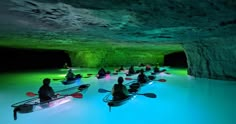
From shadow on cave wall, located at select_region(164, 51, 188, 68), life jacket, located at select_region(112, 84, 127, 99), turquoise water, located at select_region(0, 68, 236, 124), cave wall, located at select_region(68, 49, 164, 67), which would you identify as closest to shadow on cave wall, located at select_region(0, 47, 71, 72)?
cave wall, located at select_region(68, 49, 164, 67)

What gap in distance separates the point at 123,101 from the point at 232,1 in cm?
362

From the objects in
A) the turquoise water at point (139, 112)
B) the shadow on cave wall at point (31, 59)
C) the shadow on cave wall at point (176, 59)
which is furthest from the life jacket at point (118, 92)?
the shadow on cave wall at point (176, 59)

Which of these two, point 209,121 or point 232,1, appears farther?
point 209,121

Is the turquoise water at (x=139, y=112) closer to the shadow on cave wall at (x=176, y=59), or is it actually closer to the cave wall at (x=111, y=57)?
the cave wall at (x=111, y=57)

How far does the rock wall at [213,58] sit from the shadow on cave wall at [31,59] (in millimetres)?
15755

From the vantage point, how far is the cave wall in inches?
861

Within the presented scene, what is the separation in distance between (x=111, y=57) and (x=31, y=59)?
33.0ft

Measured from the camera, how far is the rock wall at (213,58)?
418 inches

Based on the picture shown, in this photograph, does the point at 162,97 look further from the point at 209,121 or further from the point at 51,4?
the point at 51,4

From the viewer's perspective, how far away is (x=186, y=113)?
213 inches

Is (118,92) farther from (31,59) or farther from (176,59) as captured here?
(176,59)

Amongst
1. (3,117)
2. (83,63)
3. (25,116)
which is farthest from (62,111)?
(83,63)

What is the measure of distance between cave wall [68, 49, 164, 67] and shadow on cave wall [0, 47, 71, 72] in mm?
3263

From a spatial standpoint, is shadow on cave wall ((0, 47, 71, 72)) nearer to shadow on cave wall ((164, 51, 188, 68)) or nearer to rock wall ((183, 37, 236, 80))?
shadow on cave wall ((164, 51, 188, 68))
